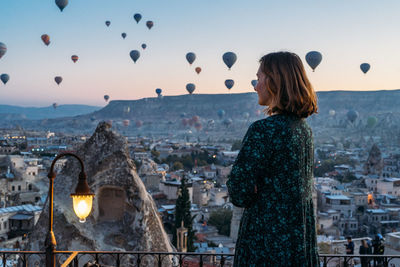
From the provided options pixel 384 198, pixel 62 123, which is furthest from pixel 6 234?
pixel 62 123

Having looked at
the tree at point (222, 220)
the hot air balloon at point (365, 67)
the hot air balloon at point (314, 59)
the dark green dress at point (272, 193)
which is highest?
the hot air balloon at point (365, 67)

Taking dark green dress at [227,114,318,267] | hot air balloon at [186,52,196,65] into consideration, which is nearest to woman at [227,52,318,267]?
dark green dress at [227,114,318,267]

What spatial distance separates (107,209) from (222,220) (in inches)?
635

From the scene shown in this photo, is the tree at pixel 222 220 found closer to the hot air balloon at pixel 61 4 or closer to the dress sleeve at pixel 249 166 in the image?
the hot air balloon at pixel 61 4

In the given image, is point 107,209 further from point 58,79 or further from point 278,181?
point 58,79

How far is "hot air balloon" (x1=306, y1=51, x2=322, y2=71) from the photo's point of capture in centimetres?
2264

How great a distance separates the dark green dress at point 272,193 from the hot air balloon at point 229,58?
23.5 metres

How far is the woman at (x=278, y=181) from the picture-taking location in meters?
1.43

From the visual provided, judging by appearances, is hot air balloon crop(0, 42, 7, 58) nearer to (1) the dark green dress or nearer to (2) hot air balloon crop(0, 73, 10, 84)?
Result: (2) hot air balloon crop(0, 73, 10, 84)

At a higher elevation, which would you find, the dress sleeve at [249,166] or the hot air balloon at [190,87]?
the hot air balloon at [190,87]

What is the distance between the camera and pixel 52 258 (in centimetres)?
301

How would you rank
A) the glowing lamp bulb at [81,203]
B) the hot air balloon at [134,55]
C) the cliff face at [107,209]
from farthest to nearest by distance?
1. the hot air balloon at [134,55]
2. the cliff face at [107,209]
3. the glowing lamp bulb at [81,203]

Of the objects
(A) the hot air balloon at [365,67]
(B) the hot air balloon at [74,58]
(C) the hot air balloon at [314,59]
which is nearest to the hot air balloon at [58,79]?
(B) the hot air balloon at [74,58]

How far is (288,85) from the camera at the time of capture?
1.49 meters
